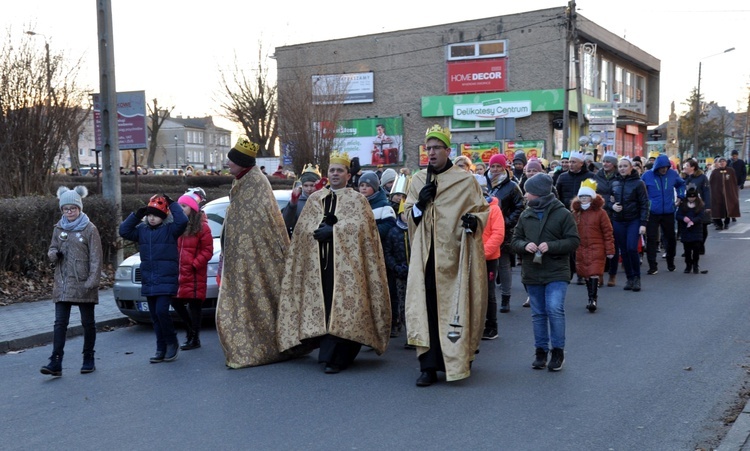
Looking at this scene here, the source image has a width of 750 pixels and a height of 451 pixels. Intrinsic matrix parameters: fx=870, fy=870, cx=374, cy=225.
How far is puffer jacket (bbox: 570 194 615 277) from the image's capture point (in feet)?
37.8

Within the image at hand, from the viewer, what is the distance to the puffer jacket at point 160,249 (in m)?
8.56

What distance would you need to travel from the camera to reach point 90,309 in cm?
825

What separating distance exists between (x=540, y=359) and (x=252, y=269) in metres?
2.89

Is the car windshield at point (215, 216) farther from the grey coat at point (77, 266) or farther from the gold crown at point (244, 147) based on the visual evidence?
the grey coat at point (77, 266)

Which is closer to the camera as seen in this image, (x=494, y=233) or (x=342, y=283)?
(x=342, y=283)

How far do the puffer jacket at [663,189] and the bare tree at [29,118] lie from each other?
11.3 meters

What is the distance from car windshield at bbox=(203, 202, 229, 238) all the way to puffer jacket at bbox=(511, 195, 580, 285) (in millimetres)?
4911

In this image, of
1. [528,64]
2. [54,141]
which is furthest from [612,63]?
[54,141]

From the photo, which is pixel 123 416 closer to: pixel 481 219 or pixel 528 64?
pixel 481 219

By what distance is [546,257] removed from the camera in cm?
779

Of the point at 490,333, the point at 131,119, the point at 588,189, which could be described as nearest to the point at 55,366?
the point at 490,333

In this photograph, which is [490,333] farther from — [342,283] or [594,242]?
[594,242]

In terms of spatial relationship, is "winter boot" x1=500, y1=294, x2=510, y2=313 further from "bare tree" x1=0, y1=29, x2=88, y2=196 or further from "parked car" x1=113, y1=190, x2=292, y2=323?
"bare tree" x1=0, y1=29, x2=88, y2=196

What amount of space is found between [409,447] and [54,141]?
45.1 ft
